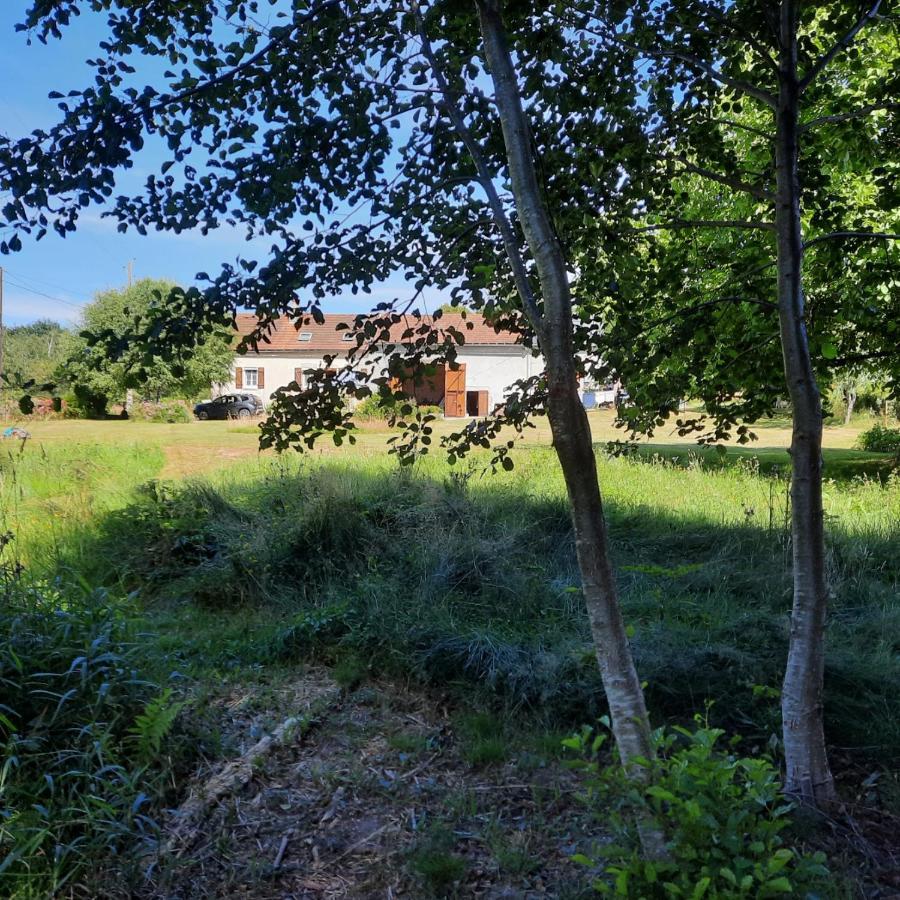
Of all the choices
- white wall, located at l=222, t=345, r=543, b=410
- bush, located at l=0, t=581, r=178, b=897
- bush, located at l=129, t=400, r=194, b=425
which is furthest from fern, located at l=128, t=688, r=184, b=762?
bush, located at l=129, t=400, r=194, b=425

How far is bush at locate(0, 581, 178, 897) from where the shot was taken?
2.52 metres

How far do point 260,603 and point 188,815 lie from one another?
3181mm

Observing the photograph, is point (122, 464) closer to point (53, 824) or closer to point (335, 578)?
point (335, 578)

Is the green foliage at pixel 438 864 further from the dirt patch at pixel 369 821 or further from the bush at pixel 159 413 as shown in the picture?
the bush at pixel 159 413

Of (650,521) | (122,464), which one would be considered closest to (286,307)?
(650,521)

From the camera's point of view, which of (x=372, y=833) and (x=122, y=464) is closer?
(x=372, y=833)

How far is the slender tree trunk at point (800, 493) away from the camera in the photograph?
282cm

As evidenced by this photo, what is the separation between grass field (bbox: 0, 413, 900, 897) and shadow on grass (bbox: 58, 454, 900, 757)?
21 mm

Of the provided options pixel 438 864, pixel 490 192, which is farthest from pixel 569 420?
pixel 438 864

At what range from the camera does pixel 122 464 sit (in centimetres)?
1111

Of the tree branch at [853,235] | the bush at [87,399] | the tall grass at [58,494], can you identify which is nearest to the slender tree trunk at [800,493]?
the tree branch at [853,235]

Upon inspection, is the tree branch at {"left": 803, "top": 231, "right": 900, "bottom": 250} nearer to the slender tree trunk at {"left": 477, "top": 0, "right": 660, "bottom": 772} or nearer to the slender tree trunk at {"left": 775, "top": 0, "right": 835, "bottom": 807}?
the slender tree trunk at {"left": 775, "top": 0, "right": 835, "bottom": 807}

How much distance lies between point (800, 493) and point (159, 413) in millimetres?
27647

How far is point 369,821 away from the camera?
3.00 m
